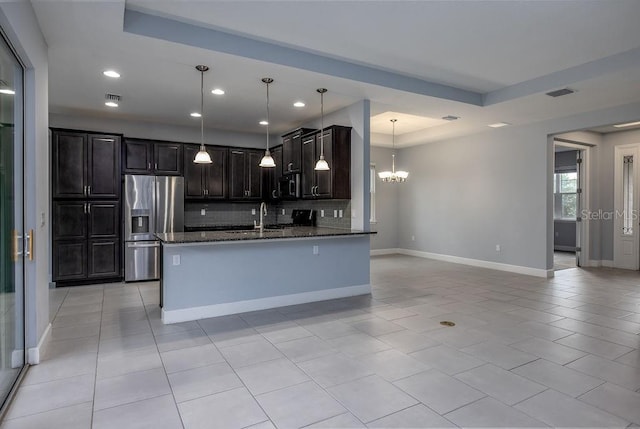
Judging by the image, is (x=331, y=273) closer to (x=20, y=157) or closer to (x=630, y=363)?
(x=630, y=363)

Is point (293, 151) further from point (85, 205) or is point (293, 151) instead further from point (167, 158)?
point (85, 205)

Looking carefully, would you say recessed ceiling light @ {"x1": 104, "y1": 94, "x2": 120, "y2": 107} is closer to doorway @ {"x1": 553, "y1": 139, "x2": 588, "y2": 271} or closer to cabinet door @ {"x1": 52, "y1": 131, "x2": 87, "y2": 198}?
cabinet door @ {"x1": 52, "y1": 131, "x2": 87, "y2": 198}

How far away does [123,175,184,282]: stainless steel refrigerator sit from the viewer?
6043 millimetres

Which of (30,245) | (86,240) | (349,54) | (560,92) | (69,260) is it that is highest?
(349,54)

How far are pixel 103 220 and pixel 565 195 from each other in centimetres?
1092

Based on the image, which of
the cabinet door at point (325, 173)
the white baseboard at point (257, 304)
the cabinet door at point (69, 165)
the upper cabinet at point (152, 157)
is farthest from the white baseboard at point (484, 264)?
the cabinet door at point (69, 165)

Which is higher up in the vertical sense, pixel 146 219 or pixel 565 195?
pixel 565 195

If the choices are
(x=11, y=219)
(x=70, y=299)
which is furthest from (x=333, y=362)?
(x=70, y=299)

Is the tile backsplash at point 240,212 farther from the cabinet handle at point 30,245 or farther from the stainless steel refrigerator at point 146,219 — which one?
the cabinet handle at point 30,245

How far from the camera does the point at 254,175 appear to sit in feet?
24.4

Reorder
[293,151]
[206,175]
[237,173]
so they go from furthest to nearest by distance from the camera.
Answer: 1. [237,173]
2. [206,175]
3. [293,151]

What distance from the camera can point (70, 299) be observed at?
16.3ft

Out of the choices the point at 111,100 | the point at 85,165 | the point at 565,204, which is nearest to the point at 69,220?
the point at 85,165

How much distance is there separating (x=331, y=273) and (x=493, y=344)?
223 centimetres
